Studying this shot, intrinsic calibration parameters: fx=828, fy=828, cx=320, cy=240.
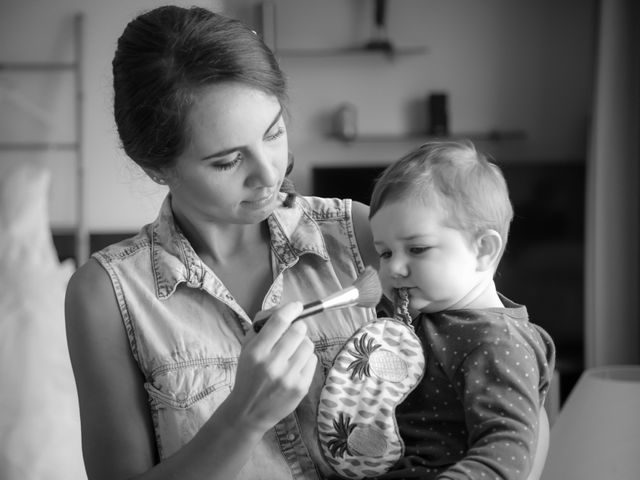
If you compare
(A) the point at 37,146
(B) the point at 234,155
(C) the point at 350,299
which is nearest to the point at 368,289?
(C) the point at 350,299

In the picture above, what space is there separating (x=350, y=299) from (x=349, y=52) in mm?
3633

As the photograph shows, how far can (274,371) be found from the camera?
0.95 m

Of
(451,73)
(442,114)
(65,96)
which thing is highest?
(451,73)

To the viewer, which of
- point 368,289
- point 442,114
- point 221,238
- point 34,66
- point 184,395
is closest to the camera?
point 368,289

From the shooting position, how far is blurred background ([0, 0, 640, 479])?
3910 mm

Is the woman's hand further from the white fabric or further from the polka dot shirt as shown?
the white fabric

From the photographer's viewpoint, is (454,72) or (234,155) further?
(454,72)

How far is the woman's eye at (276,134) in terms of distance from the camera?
1.14 m

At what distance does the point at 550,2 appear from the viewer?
14.6 feet

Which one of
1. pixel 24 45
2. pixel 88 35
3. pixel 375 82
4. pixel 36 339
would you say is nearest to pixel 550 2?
pixel 375 82

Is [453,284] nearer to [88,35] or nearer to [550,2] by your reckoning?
[88,35]

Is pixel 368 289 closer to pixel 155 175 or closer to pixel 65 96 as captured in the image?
pixel 155 175

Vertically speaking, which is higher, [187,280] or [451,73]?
[451,73]

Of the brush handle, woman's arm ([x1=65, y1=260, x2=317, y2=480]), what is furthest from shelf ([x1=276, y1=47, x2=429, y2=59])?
the brush handle
